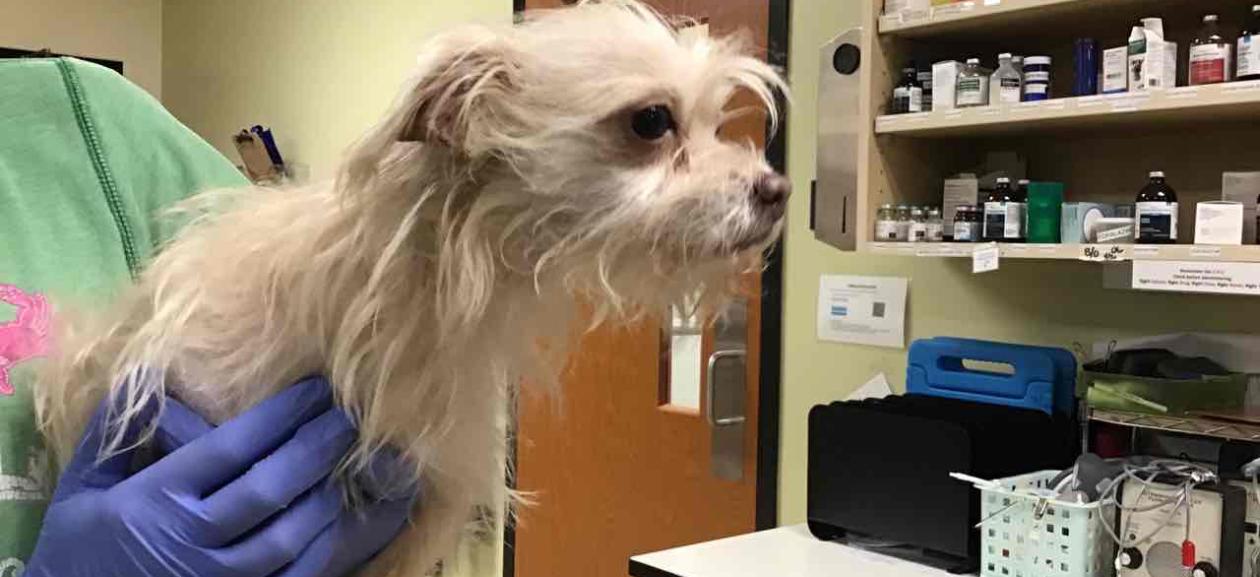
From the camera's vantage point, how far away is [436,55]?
868 millimetres

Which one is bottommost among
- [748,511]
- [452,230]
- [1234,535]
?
[748,511]

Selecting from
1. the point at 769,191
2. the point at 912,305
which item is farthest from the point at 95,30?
the point at 769,191

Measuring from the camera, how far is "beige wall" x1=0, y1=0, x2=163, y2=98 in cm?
453

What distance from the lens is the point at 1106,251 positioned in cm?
167

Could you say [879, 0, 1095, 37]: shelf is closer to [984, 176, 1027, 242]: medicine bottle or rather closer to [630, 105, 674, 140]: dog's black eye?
[984, 176, 1027, 242]: medicine bottle

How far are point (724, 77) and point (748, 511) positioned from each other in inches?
73.1

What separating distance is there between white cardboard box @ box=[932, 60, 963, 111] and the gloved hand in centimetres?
129

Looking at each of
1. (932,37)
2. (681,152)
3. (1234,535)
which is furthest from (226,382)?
(932,37)

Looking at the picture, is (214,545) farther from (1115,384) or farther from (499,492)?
(1115,384)

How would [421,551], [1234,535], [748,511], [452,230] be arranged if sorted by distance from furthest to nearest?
[748,511] < [1234,535] < [421,551] < [452,230]

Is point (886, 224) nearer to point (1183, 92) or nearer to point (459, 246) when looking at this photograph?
point (1183, 92)

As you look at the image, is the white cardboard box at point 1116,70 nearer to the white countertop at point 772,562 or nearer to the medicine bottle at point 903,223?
the medicine bottle at point 903,223

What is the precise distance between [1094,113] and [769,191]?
972 millimetres

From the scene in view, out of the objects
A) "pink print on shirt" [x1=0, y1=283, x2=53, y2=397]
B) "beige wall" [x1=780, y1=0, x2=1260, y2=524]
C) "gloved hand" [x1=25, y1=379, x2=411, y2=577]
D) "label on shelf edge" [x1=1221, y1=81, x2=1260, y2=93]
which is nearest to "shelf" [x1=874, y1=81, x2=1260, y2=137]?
"label on shelf edge" [x1=1221, y1=81, x2=1260, y2=93]
